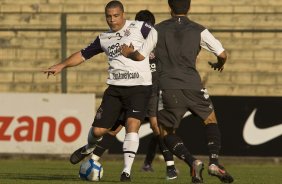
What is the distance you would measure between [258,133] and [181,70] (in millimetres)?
7875

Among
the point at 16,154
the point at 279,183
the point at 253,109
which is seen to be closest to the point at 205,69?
the point at 253,109

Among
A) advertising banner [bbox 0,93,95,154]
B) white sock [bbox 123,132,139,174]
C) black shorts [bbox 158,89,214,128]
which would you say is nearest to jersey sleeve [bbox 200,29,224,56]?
black shorts [bbox 158,89,214,128]

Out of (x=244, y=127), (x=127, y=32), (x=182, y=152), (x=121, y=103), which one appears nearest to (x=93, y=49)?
(x=127, y=32)

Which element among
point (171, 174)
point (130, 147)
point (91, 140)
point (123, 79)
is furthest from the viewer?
point (171, 174)

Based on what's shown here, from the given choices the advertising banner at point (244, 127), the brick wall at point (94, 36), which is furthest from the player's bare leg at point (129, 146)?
the brick wall at point (94, 36)

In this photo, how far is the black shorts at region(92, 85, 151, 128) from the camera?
1092cm

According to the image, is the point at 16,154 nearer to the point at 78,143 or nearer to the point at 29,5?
the point at 78,143

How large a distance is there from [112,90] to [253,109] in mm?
7539

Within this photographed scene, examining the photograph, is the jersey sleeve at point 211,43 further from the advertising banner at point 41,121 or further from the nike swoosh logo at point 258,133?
the advertising banner at point 41,121

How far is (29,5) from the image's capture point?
23.8m

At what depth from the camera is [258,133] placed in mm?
18047

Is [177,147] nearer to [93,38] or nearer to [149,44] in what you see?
[149,44]

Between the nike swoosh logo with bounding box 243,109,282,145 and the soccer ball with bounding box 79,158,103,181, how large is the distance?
7.31 m

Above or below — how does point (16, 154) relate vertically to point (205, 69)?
below
